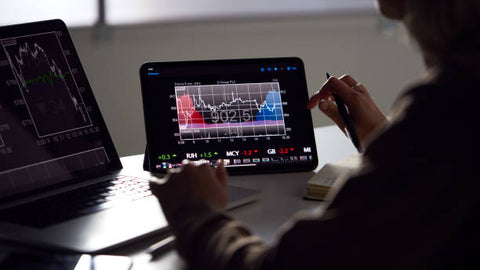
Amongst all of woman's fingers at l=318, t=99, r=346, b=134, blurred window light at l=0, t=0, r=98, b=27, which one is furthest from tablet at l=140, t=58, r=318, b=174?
blurred window light at l=0, t=0, r=98, b=27

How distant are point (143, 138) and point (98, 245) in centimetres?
254

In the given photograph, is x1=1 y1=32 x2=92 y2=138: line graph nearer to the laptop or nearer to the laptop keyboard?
the laptop

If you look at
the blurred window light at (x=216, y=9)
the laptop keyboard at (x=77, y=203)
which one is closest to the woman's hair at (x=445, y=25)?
the laptop keyboard at (x=77, y=203)

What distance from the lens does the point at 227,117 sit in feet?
4.77

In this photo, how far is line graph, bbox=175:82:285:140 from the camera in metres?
1.45

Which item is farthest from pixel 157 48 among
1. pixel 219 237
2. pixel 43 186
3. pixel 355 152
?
pixel 219 237

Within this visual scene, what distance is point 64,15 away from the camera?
3.22 metres

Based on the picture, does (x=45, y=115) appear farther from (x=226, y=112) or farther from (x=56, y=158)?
(x=226, y=112)

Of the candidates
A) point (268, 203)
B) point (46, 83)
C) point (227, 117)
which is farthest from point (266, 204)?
point (46, 83)

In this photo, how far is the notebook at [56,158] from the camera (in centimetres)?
104

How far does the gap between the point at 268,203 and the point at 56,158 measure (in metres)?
0.44

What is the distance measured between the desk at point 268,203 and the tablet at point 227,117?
0.05m

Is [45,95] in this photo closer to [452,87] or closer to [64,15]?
[452,87]

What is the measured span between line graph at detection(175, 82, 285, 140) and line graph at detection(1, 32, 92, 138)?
215 mm
